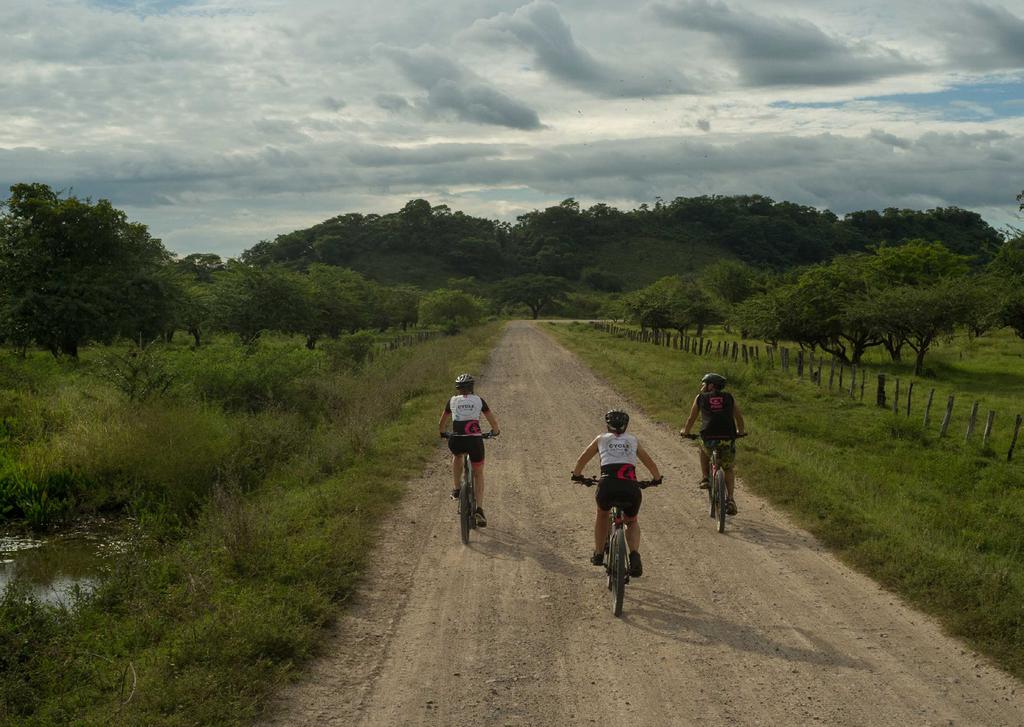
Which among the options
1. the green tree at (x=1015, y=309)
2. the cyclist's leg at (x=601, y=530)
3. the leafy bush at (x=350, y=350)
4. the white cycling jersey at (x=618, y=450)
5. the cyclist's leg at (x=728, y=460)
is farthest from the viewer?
the green tree at (x=1015, y=309)

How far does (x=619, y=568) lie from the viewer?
728 centimetres

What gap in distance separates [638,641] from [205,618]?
3570 mm

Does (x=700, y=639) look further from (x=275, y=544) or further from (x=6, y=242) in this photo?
(x=6, y=242)

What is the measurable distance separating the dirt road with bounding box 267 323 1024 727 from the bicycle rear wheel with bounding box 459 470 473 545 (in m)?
0.18

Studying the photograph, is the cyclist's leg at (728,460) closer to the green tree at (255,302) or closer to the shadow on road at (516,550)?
the shadow on road at (516,550)

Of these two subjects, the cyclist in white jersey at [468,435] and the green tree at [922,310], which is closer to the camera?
the cyclist in white jersey at [468,435]

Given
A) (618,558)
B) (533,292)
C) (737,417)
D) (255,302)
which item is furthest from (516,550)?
(533,292)

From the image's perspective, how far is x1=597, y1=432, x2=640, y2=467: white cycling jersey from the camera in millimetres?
7621

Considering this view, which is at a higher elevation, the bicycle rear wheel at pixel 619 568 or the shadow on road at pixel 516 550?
the bicycle rear wheel at pixel 619 568

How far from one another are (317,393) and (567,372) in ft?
39.1

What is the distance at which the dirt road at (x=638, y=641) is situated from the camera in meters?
5.67

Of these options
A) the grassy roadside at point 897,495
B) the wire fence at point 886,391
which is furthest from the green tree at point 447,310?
the grassy roadside at point 897,495

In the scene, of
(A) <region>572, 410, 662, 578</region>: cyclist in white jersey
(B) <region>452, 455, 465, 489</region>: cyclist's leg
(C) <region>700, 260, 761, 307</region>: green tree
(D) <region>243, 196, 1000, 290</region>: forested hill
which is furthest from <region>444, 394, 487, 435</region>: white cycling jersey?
(D) <region>243, 196, 1000, 290</region>: forested hill

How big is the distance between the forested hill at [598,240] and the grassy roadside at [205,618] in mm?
124565
